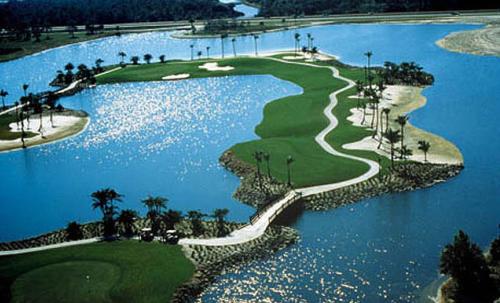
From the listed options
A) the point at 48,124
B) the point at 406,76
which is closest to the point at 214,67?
the point at 406,76

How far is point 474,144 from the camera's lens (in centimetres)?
8138

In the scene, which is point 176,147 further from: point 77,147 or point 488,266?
point 488,266

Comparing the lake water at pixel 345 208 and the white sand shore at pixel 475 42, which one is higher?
the white sand shore at pixel 475 42

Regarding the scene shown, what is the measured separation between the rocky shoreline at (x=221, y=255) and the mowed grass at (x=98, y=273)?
0.82m

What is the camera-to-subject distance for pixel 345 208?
6581 cm

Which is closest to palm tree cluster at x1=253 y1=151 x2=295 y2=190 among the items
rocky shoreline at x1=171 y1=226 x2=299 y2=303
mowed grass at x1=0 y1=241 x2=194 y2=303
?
rocky shoreline at x1=171 y1=226 x2=299 y2=303

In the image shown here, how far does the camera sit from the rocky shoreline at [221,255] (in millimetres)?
51219

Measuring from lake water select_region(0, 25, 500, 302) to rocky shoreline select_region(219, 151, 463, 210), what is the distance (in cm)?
135

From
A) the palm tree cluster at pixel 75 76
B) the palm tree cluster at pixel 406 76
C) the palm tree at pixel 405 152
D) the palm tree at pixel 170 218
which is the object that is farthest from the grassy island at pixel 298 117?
the palm tree at pixel 170 218

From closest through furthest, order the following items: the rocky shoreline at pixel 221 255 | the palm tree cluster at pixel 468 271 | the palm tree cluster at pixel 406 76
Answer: the palm tree cluster at pixel 468 271 < the rocky shoreline at pixel 221 255 < the palm tree cluster at pixel 406 76

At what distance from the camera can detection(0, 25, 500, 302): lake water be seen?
167 feet

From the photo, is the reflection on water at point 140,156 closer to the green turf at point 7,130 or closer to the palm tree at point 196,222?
the palm tree at point 196,222

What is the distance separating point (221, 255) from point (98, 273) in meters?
10.5

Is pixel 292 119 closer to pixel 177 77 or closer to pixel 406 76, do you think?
pixel 406 76
